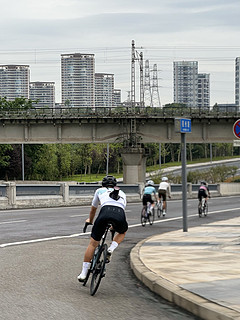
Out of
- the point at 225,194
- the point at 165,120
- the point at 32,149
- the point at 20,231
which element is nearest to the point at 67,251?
the point at 20,231

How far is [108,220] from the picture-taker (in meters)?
9.22

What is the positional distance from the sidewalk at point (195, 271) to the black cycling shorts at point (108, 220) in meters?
1.01

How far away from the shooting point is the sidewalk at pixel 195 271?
7.63 meters

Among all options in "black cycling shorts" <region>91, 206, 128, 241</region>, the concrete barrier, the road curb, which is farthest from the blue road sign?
the concrete barrier

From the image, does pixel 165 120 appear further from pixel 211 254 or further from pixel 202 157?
pixel 202 157

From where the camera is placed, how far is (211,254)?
500 inches

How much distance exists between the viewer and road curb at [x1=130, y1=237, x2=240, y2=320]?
704 centimetres

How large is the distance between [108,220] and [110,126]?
5513 centimetres

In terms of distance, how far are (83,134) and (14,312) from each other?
55982 millimetres

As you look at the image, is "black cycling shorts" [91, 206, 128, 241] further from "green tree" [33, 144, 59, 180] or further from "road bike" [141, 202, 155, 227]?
"green tree" [33, 144, 59, 180]

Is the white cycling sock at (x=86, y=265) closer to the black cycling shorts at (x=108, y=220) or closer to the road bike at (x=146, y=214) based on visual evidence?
the black cycling shorts at (x=108, y=220)

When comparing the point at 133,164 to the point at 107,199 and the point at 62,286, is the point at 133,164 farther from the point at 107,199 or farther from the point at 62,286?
the point at 107,199

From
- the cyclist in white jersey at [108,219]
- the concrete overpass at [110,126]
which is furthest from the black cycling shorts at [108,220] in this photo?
the concrete overpass at [110,126]

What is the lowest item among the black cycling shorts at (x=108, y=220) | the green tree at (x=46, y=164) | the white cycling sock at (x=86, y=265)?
the green tree at (x=46, y=164)
